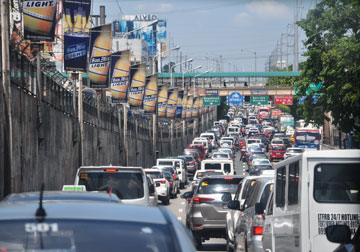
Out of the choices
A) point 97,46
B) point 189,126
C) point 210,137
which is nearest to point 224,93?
point 189,126

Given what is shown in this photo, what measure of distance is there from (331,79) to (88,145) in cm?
1300

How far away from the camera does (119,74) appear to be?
41531mm

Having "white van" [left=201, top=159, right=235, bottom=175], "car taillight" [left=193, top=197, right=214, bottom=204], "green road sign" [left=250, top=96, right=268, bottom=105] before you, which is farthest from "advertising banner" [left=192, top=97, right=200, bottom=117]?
"car taillight" [left=193, top=197, right=214, bottom=204]

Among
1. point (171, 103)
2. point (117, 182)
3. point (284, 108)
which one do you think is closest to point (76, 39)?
point (117, 182)

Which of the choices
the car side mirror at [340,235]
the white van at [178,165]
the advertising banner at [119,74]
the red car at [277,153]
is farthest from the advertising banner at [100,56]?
the red car at [277,153]

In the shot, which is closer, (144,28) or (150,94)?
(150,94)

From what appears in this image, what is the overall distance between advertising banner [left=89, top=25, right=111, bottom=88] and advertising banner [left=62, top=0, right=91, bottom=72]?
275 centimetres

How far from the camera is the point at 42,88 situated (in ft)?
97.8

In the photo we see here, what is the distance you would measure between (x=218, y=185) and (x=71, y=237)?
15.8m

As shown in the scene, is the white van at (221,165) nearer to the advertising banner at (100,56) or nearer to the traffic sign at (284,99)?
the advertising banner at (100,56)

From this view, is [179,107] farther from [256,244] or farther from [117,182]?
[256,244]

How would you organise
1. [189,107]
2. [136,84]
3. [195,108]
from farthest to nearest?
[195,108] < [189,107] < [136,84]

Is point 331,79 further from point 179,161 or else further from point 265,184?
point 265,184

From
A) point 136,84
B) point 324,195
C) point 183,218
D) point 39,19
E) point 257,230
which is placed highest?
point 39,19
